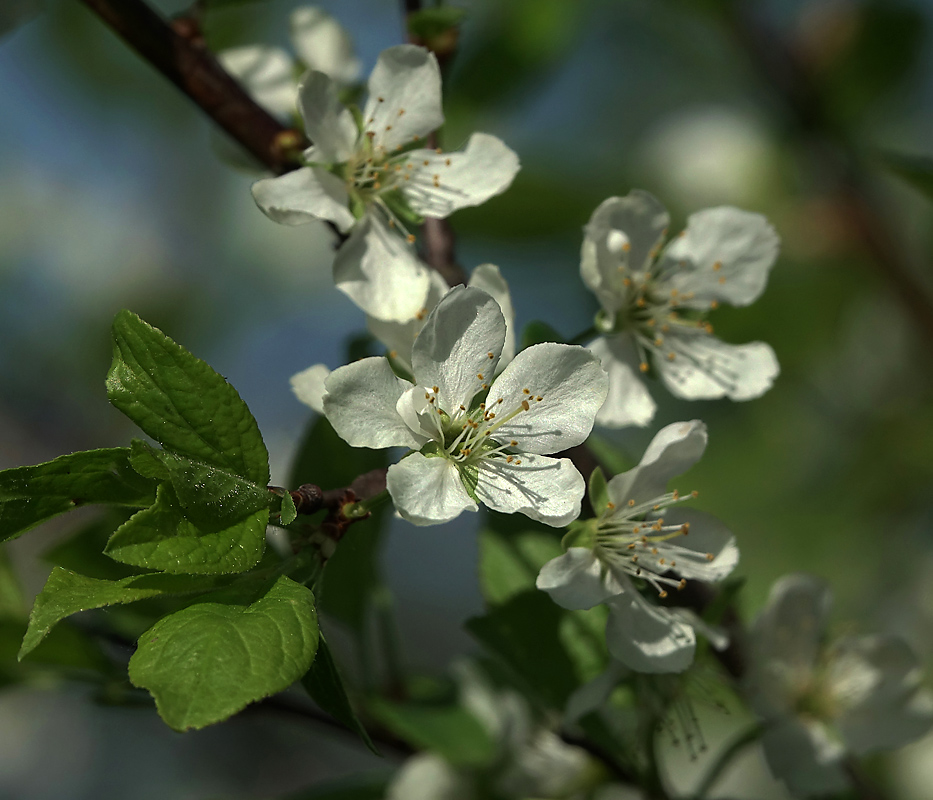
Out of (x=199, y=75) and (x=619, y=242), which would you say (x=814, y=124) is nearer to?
(x=619, y=242)

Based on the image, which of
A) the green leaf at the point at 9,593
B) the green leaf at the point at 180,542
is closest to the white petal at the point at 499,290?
the green leaf at the point at 180,542

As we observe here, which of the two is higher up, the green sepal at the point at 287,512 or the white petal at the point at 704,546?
the green sepal at the point at 287,512

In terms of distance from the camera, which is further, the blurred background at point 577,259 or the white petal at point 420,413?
the blurred background at point 577,259

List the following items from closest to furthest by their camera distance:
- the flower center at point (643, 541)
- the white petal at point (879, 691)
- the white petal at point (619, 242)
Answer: the flower center at point (643, 541), the white petal at point (619, 242), the white petal at point (879, 691)

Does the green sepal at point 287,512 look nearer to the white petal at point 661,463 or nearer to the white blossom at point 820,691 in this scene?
the white petal at point 661,463

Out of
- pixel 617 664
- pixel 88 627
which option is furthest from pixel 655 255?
pixel 88 627

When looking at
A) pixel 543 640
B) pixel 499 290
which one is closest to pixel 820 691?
pixel 543 640

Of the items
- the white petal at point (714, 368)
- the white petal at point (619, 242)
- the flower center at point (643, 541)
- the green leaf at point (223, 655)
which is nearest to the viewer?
the green leaf at point (223, 655)

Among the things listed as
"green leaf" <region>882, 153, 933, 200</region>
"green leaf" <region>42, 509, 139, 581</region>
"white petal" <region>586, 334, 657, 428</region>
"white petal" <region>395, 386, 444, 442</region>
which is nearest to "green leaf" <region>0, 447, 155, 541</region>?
"white petal" <region>395, 386, 444, 442</region>
